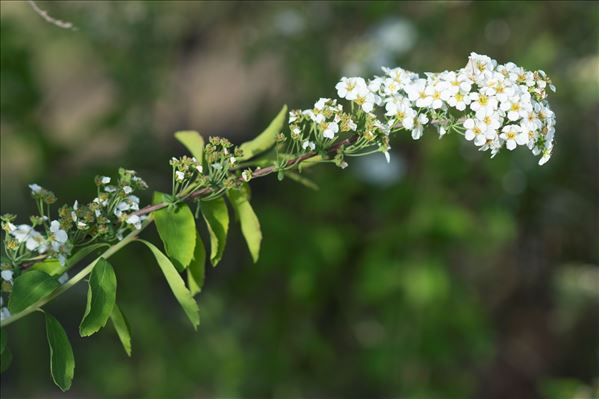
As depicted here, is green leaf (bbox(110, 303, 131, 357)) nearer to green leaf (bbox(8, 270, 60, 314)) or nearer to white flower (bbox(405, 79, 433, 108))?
green leaf (bbox(8, 270, 60, 314))

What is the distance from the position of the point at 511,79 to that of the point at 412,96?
0.15 meters

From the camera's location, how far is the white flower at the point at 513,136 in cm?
123

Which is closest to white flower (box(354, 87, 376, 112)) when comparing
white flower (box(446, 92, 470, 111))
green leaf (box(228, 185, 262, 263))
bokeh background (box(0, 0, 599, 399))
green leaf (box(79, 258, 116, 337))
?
white flower (box(446, 92, 470, 111))

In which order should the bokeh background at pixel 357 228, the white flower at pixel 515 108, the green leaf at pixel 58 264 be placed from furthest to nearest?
the bokeh background at pixel 357 228
the green leaf at pixel 58 264
the white flower at pixel 515 108

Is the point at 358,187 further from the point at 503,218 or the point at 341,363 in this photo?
the point at 341,363

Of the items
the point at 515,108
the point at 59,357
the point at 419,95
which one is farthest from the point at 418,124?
the point at 59,357

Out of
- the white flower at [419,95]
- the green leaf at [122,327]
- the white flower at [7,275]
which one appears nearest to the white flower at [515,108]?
the white flower at [419,95]

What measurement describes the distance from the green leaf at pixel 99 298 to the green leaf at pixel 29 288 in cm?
6

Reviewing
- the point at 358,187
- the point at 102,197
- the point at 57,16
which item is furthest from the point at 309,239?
the point at 102,197

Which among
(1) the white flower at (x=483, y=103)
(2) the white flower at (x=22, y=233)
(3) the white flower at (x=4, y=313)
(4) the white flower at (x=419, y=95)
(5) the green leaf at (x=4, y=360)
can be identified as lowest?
(5) the green leaf at (x=4, y=360)

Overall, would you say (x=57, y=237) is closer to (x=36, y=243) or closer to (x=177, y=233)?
(x=36, y=243)

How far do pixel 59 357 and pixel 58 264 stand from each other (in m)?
0.17

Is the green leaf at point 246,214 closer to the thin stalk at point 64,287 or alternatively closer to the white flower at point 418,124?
the thin stalk at point 64,287

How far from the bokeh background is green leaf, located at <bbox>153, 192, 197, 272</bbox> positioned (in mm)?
1669
